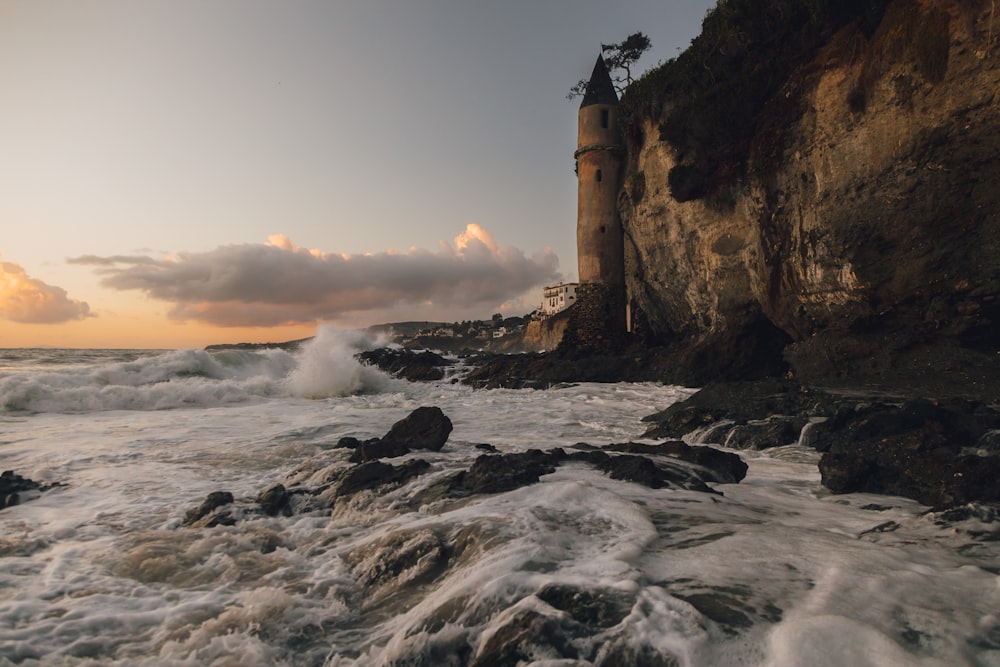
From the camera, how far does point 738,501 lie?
525 cm

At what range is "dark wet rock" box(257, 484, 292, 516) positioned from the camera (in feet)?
18.7

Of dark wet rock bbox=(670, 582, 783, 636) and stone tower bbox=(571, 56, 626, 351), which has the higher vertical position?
stone tower bbox=(571, 56, 626, 351)

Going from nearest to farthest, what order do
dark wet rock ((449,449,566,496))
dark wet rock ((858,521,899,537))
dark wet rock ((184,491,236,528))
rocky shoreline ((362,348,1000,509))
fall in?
dark wet rock ((858,521,899,537)) < rocky shoreline ((362,348,1000,509)) < dark wet rock ((184,491,236,528)) < dark wet rock ((449,449,566,496))

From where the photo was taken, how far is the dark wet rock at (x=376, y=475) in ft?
19.9

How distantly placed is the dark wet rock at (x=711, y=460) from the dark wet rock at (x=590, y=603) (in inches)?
143

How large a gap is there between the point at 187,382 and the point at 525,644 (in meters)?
21.0

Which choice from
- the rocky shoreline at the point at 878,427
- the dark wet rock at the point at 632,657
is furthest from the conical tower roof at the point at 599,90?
the dark wet rock at the point at 632,657

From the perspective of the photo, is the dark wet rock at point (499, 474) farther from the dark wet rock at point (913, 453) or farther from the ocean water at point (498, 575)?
the dark wet rock at point (913, 453)

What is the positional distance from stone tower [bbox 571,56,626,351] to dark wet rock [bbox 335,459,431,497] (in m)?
19.2

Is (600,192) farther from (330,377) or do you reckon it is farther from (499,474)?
(499,474)

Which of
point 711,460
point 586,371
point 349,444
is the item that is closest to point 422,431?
point 349,444

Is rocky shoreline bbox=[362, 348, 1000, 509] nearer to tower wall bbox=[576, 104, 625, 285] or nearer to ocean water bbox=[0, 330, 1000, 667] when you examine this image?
ocean water bbox=[0, 330, 1000, 667]

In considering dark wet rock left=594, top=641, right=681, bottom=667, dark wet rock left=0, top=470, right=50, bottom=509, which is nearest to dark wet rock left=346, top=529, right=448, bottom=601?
dark wet rock left=594, top=641, right=681, bottom=667

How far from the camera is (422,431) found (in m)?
8.47
